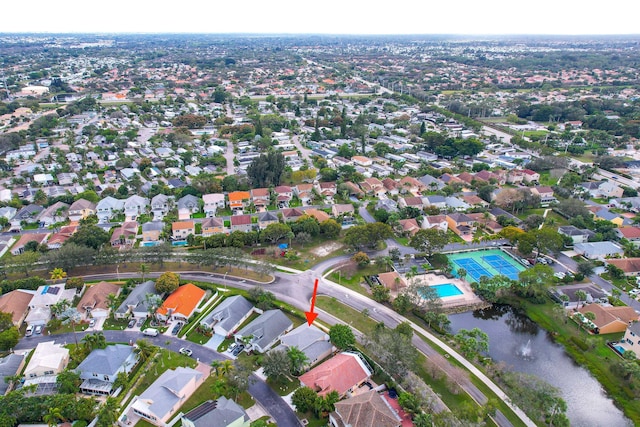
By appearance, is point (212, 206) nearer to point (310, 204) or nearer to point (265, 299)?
point (310, 204)

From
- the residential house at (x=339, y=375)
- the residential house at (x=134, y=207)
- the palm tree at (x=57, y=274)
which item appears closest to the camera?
the residential house at (x=339, y=375)

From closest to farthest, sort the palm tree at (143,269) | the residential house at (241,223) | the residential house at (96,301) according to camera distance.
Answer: the residential house at (96,301)
the palm tree at (143,269)
the residential house at (241,223)

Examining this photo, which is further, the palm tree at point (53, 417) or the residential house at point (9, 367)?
the residential house at point (9, 367)

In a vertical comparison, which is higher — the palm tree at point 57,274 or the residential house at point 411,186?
the palm tree at point 57,274

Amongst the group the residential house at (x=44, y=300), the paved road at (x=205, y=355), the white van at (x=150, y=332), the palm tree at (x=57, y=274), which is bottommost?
the paved road at (x=205, y=355)

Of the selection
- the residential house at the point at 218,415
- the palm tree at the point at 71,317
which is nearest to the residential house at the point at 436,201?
the residential house at the point at 218,415

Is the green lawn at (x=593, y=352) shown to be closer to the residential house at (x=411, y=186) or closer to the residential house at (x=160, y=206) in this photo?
the residential house at (x=411, y=186)
